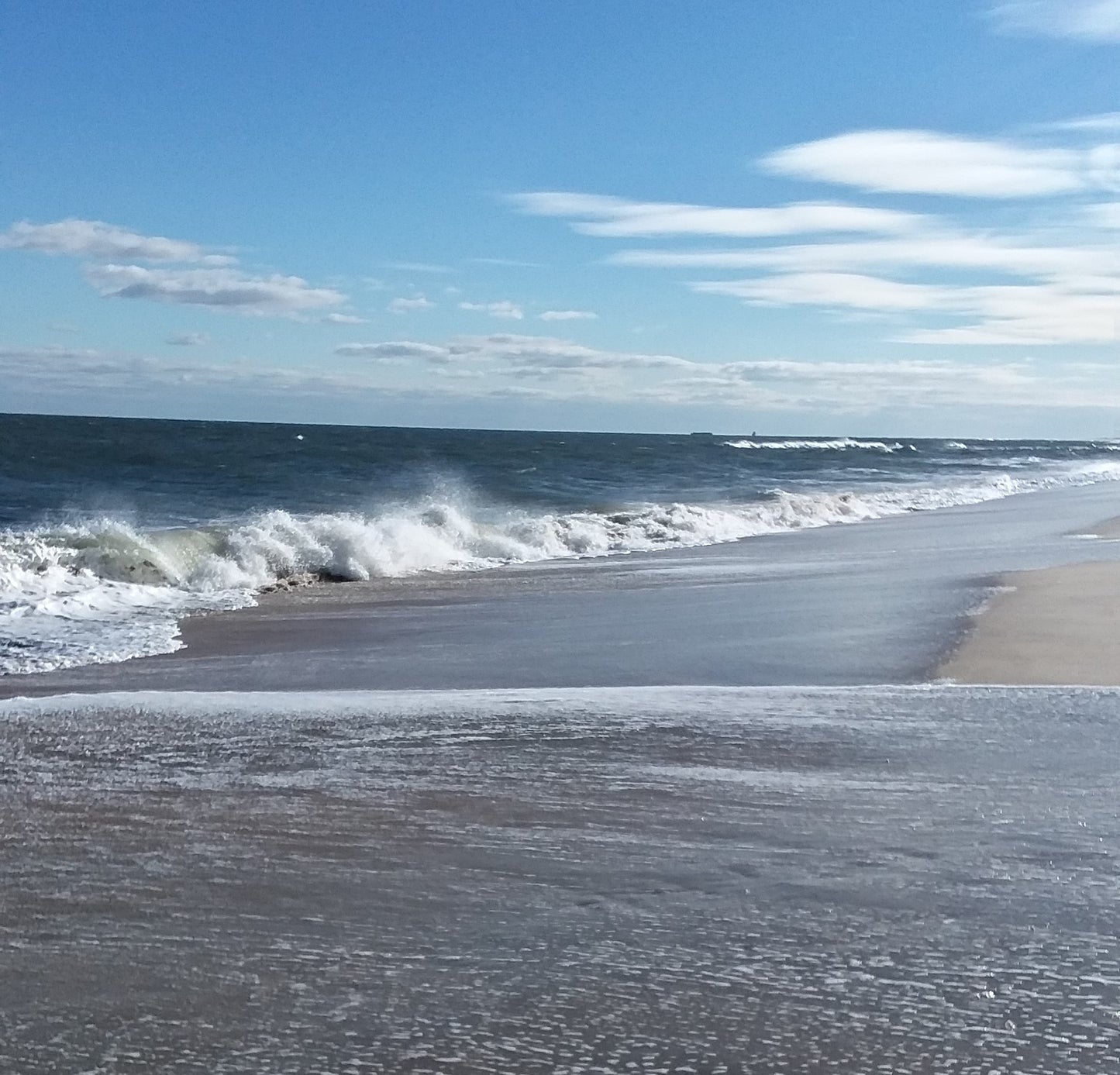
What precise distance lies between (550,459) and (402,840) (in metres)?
59.0

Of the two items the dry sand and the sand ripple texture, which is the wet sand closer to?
the dry sand

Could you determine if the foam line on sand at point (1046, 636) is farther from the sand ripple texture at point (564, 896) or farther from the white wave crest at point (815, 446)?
the white wave crest at point (815, 446)

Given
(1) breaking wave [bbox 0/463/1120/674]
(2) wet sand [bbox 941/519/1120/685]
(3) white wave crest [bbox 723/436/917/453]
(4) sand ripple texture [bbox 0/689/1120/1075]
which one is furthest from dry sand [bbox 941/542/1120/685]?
(3) white wave crest [bbox 723/436/917/453]

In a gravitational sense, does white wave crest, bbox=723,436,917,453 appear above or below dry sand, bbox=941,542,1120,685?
above

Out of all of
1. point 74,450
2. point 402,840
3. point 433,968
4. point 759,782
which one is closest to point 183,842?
point 402,840

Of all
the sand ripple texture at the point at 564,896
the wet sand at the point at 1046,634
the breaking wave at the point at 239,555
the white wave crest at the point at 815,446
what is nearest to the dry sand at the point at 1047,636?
the wet sand at the point at 1046,634

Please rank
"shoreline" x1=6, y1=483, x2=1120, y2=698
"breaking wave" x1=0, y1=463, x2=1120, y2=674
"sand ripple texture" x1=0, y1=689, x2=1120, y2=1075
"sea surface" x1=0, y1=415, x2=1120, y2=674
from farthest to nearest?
"sea surface" x1=0, y1=415, x2=1120, y2=674 → "breaking wave" x1=0, y1=463, x2=1120, y2=674 → "shoreline" x1=6, y1=483, x2=1120, y2=698 → "sand ripple texture" x1=0, y1=689, x2=1120, y2=1075

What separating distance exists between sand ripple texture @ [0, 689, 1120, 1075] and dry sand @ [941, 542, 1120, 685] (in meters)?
1.43

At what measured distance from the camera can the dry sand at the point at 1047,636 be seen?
850cm

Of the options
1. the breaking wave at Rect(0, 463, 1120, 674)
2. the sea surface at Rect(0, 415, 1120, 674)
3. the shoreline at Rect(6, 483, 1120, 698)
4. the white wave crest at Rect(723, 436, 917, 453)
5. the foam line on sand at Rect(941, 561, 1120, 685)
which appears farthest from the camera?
the white wave crest at Rect(723, 436, 917, 453)

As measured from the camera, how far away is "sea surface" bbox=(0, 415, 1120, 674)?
46.3 ft

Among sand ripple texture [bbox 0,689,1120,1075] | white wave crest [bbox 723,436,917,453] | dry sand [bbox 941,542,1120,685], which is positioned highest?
white wave crest [bbox 723,436,917,453]

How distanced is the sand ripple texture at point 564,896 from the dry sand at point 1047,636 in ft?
4.68

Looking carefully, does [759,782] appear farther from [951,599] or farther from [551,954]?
[951,599]
